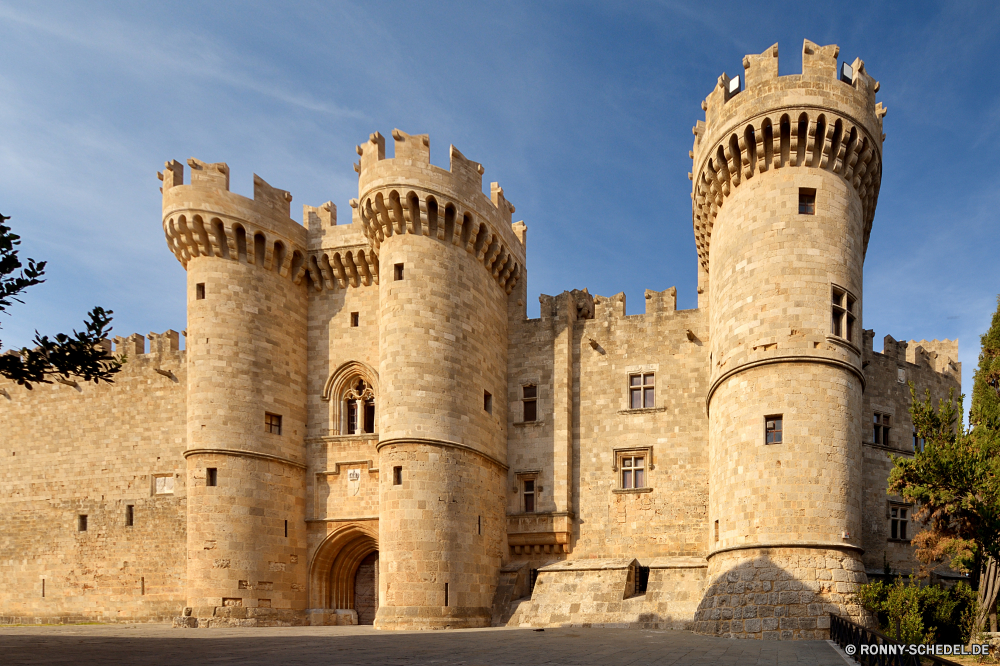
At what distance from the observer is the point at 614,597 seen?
22609mm

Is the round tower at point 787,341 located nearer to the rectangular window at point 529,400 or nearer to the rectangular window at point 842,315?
the rectangular window at point 842,315

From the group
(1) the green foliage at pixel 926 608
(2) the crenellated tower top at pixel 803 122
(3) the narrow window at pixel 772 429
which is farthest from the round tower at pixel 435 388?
(1) the green foliage at pixel 926 608

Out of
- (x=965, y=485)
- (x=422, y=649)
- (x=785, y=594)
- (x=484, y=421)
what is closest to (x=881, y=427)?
(x=965, y=485)

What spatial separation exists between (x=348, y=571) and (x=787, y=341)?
48.2 feet

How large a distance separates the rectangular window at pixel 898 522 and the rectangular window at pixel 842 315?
618 centimetres

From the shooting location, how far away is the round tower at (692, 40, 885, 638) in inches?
735

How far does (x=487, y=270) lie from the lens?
86.4 ft

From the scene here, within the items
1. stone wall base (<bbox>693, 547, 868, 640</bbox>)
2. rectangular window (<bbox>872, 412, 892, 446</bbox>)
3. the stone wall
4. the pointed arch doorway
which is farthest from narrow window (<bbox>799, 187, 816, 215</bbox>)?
the stone wall

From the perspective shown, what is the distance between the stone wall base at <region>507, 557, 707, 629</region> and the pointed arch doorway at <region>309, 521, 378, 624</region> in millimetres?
4958

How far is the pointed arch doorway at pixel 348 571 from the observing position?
25391 mm

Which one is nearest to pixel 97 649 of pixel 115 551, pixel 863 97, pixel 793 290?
pixel 115 551

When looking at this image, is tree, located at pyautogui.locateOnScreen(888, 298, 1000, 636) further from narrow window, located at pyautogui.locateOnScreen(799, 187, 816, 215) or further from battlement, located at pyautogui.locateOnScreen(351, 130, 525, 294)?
battlement, located at pyautogui.locateOnScreen(351, 130, 525, 294)

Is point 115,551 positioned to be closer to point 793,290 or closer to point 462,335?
point 462,335

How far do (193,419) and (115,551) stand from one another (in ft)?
22.1
